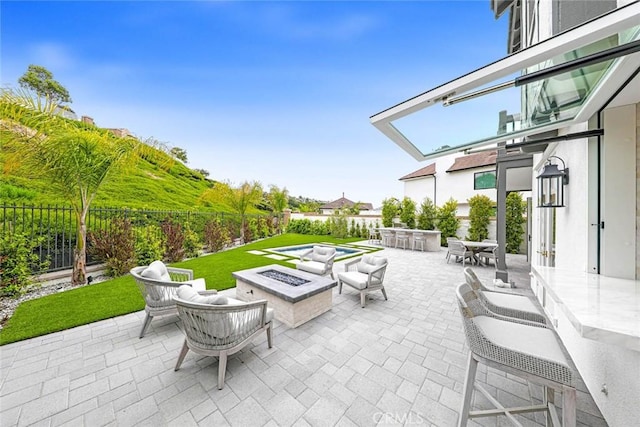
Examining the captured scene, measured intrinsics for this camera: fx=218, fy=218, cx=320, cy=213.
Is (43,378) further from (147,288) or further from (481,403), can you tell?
(481,403)

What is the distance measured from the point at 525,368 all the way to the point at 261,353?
263cm

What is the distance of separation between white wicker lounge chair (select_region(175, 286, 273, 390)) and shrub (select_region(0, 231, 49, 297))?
4.60 m

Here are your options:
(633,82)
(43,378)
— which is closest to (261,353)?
(43,378)

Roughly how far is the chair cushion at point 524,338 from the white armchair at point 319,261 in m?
3.56

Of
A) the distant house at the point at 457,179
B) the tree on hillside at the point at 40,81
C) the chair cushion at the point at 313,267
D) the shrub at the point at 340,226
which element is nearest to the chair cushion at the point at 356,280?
the chair cushion at the point at 313,267

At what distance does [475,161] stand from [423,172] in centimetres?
364

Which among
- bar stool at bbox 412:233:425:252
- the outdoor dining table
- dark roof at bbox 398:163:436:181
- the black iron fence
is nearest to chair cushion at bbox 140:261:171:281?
the black iron fence

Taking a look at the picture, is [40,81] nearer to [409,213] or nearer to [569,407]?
[409,213]

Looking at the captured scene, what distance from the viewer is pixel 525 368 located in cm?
153

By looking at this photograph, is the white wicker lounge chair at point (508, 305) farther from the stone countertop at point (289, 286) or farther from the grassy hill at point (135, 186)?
the grassy hill at point (135, 186)

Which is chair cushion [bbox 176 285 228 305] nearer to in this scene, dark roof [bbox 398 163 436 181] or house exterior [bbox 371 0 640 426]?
house exterior [bbox 371 0 640 426]

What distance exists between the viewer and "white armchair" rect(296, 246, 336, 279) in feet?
17.6

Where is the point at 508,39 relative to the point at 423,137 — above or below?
above

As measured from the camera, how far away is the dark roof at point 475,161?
1499 centimetres
